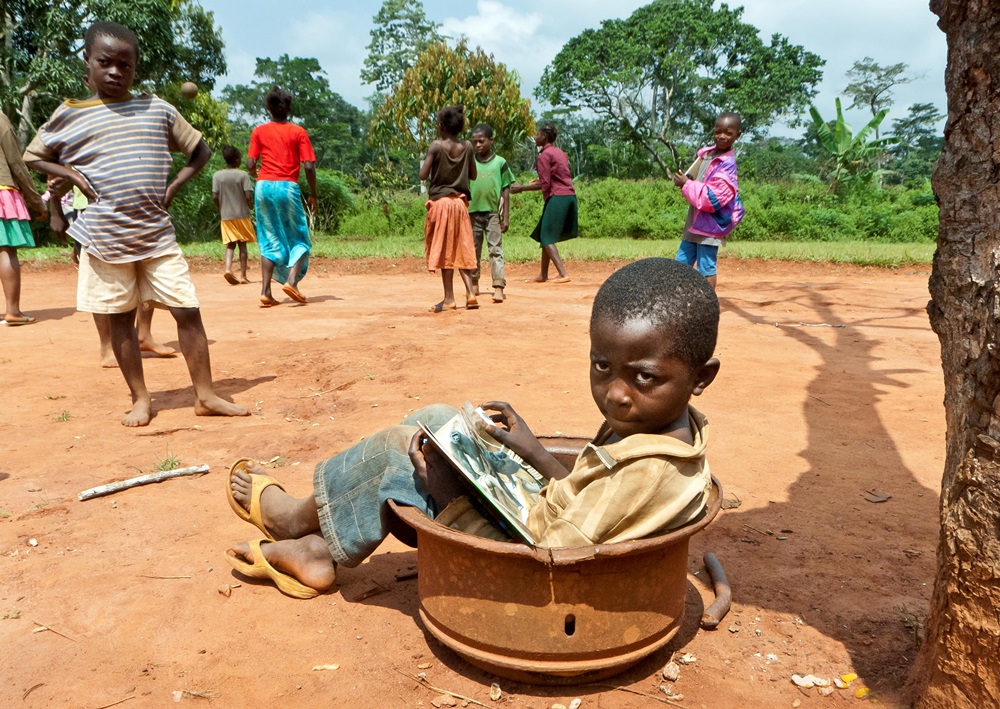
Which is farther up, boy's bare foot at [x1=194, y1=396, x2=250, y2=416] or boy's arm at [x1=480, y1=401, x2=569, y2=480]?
boy's arm at [x1=480, y1=401, x2=569, y2=480]

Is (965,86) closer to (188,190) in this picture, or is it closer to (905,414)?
(905,414)

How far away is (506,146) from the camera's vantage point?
62.6 feet

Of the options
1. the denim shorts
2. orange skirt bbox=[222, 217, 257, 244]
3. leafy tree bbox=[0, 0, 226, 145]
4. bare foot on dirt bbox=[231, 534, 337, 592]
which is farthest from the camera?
leafy tree bbox=[0, 0, 226, 145]

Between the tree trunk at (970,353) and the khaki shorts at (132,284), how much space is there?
3.58 m

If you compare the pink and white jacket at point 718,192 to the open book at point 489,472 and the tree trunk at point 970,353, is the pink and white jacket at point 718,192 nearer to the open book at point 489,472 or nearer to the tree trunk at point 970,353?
the open book at point 489,472

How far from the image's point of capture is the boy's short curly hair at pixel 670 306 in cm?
196

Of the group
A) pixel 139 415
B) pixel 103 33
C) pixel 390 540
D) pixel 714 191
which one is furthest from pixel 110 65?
pixel 714 191

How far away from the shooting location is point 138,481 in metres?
3.39

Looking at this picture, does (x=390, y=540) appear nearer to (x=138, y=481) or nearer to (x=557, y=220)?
(x=138, y=481)

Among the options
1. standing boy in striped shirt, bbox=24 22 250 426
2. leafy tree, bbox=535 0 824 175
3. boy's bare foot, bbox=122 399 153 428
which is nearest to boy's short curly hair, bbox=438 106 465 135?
standing boy in striped shirt, bbox=24 22 250 426

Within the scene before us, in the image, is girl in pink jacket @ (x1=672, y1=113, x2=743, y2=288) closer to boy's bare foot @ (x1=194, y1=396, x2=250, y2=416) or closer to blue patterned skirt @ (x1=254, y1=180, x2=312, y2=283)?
boy's bare foot @ (x1=194, y1=396, x2=250, y2=416)

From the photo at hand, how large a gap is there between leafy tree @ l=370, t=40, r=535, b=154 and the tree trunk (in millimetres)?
16814

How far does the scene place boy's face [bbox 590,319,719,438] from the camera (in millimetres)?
1949

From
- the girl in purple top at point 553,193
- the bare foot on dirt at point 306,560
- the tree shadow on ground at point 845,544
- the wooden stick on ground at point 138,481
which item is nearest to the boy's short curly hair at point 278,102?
the girl in purple top at point 553,193
